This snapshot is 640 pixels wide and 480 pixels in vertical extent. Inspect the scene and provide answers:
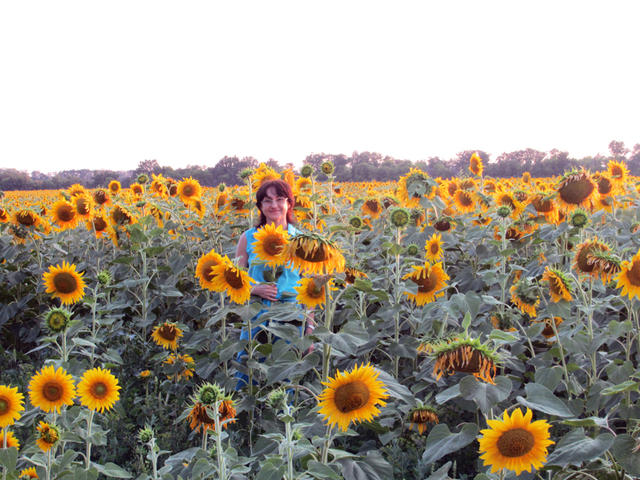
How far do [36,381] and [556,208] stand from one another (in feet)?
11.5

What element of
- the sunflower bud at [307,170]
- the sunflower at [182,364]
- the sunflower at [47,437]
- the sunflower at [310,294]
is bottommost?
the sunflower at [182,364]

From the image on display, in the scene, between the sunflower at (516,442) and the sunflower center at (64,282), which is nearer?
the sunflower at (516,442)

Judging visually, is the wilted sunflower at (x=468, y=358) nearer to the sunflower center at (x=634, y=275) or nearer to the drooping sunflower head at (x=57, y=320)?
the sunflower center at (x=634, y=275)

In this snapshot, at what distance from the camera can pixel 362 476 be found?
6.34 ft

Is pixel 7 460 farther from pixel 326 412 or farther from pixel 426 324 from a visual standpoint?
pixel 426 324

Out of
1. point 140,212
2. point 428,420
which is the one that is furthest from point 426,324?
point 140,212

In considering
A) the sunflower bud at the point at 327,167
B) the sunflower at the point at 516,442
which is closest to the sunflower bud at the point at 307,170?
the sunflower bud at the point at 327,167

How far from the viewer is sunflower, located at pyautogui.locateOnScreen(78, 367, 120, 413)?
236 cm

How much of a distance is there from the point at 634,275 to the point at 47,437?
2.65m

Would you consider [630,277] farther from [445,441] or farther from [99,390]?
[99,390]

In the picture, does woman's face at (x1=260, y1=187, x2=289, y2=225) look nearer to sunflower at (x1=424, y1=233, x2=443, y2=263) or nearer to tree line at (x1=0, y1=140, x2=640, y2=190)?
sunflower at (x1=424, y1=233, x2=443, y2=263)

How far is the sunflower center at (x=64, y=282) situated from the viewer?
334cm

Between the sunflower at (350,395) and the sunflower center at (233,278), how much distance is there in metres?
1.01

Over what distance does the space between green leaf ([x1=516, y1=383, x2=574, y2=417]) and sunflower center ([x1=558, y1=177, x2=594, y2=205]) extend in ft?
6.47
